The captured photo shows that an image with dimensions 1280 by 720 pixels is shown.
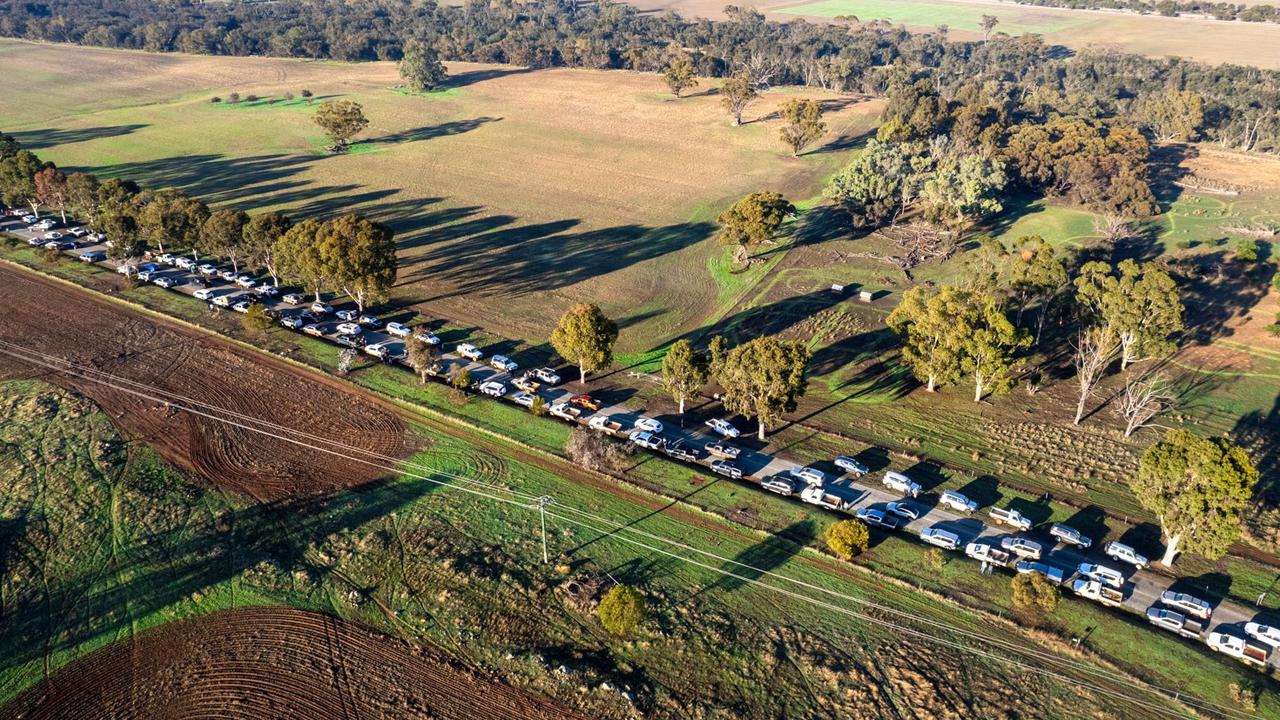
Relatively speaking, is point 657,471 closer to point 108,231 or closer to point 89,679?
point 89,679

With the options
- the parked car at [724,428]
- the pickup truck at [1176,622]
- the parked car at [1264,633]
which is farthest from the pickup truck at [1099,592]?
the parked car at [724,428]

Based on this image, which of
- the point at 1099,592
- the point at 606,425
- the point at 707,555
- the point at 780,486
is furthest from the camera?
the point at 606,425

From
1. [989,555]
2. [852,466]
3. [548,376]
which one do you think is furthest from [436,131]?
[989,555]

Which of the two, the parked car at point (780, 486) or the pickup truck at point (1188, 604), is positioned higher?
the parked car at point (780, 486)

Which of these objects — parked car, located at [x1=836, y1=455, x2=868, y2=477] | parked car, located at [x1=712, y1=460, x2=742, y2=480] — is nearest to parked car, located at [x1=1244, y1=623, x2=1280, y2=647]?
parked car, located at [x1=836, y1=455, x2=868, y2=477]

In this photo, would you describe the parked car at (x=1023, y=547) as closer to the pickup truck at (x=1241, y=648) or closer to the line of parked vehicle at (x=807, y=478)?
the line of parked vehicle at (x=807, y=478)

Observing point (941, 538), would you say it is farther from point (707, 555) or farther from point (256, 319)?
point (256, 319)
